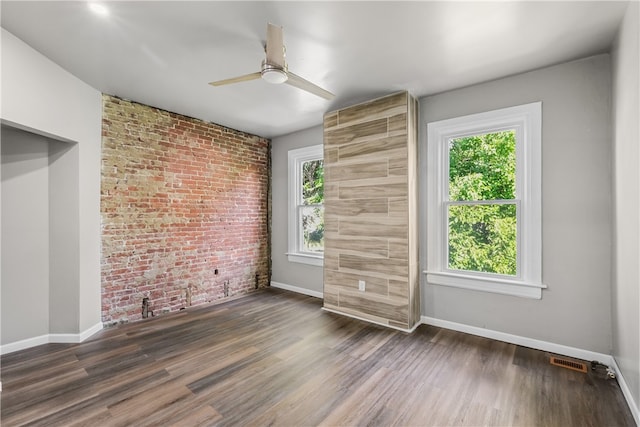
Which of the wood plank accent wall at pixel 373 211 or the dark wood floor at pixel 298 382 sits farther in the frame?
the wood plank accent wall at pixel 373 211

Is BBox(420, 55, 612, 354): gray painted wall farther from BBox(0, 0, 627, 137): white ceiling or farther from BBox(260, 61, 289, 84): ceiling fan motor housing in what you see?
BBox(260, 61, 289, 84): ceiling fan motor housing

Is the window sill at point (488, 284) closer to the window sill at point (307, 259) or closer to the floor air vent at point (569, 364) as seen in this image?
the floor air vent at point (569, 364)

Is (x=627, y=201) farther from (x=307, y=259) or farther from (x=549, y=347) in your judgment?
(x=307, y=259)

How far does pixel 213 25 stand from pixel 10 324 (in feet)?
10.9

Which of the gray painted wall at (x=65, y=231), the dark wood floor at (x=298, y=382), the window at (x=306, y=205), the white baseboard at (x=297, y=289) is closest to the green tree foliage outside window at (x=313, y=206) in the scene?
the window at (x=306, y=205)

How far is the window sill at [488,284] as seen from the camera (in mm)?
2779

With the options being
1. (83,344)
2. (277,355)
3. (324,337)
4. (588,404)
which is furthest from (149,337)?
(588,404)

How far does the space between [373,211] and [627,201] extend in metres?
2.11

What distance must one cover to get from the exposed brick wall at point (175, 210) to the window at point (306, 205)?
59 cm

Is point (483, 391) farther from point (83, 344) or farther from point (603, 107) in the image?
point (83, 344)

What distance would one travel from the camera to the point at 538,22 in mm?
2068

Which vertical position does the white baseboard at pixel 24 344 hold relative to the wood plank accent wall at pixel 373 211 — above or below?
below

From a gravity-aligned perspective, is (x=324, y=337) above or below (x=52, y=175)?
below

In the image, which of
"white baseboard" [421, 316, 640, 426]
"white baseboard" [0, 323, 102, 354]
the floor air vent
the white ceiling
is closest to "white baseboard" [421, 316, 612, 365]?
"white baseboard" [421, 316, 640, 426]
